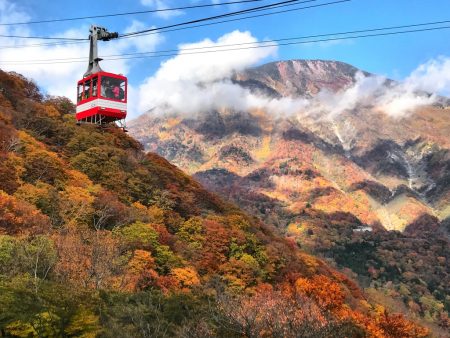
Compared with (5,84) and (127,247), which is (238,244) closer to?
(127,247)

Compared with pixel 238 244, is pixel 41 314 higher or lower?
lower

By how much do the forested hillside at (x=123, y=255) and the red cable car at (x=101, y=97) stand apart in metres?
8.27

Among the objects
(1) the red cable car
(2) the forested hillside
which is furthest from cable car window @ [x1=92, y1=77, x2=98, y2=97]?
(2) the forested hillside

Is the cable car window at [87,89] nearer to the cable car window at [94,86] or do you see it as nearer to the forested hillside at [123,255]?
the cable car window at [94,86]

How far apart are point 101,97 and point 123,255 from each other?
16.0m

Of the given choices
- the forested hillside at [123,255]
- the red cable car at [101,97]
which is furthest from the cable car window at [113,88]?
the forested hillside at [123,255]

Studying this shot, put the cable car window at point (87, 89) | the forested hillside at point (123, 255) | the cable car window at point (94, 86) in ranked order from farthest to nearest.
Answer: the cable car window at point (87, 89)
the cable car window at point (94, 86)
the forested hillside at point (123, 255)

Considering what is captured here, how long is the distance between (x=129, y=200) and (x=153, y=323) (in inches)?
1203

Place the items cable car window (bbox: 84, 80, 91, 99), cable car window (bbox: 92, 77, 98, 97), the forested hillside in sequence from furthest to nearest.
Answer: cable car window (bbox: 84, 80, 91, 99) < cable car window (bbox: 92, 77, 98, 97) < the forested hillside

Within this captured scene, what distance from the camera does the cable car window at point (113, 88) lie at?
93.1 feet

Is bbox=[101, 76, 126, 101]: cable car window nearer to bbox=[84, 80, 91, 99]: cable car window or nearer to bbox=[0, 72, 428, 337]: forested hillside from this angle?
bbox=[84, 80, 91, 99]: cable car window

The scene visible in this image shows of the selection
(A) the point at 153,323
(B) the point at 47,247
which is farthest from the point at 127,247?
(A) the point at 153,323

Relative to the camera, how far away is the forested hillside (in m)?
24.5

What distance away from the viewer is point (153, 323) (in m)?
27.7
